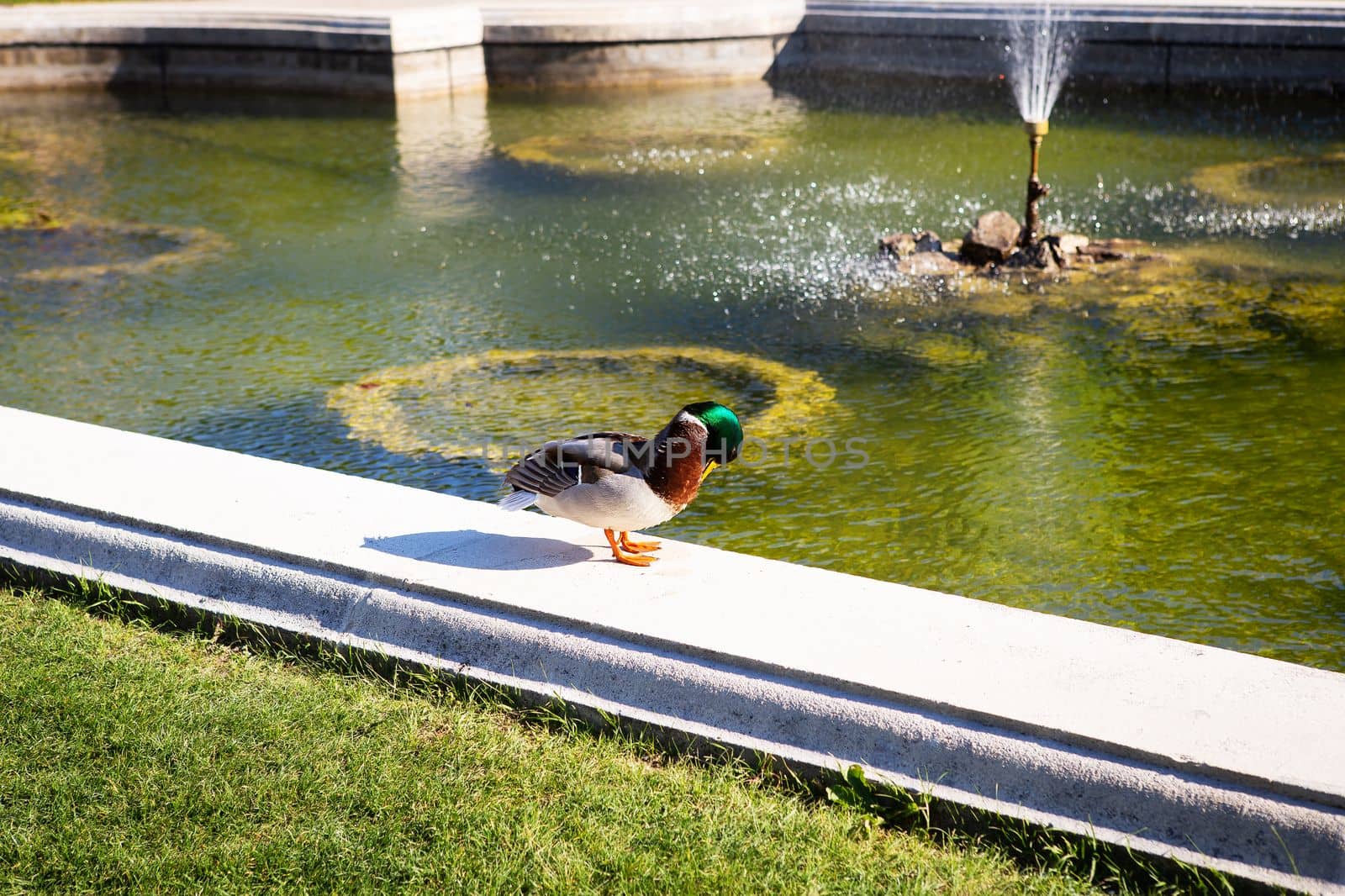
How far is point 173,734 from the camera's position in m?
3.26

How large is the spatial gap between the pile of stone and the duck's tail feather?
5.13 metres

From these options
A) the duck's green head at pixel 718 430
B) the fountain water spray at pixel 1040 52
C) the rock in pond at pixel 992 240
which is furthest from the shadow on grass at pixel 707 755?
the fountain water spray at pixel 1040 52

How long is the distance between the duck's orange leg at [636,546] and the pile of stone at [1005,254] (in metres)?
4.89

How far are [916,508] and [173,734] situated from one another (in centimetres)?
277

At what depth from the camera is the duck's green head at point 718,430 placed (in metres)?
3.49

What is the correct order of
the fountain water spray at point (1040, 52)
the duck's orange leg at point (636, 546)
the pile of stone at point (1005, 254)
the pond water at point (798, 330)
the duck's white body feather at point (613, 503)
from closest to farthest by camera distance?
the duck's white body feather at point (613, 503), the duck's orange leg at point (636, 546), the pond water at point (798, 330), the pile of stone at point (1005, 254), the fountain water spray at point (1040, 52)

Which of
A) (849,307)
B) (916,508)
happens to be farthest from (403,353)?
(916,508)

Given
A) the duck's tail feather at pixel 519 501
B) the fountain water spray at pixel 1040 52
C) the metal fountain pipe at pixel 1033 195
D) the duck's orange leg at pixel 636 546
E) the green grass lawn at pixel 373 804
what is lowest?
the green grass lawn at pixel 373 804

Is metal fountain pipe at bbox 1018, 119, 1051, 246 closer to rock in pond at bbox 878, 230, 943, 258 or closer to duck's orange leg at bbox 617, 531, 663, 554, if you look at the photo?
rock in pond at bbox 878, 230, 943, 258

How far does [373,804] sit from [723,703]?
814 mm

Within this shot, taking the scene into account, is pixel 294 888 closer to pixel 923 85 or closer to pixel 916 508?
pixel 916 508

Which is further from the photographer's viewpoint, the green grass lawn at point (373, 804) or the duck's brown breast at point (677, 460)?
the duck's brown breast at point (677, 460)

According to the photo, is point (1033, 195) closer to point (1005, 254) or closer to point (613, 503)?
point (1005, 254)

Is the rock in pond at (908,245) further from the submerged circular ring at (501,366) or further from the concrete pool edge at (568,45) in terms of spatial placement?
the concrete pool edge at (568,45)
